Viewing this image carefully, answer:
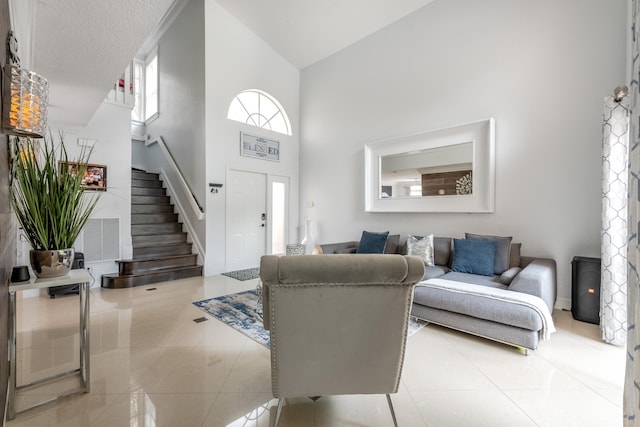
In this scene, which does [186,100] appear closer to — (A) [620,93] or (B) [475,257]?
(B) [475,257]

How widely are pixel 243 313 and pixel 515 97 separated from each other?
169 inches

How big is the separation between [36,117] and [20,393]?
1.78 metres

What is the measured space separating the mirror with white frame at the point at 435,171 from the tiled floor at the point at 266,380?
1809mm

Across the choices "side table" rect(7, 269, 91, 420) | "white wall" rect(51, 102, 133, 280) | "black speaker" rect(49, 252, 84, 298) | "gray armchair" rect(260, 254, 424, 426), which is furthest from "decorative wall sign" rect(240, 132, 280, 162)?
"gray armchair" rect(260, 254, 424, 426)

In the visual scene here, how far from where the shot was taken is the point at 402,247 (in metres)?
4.31

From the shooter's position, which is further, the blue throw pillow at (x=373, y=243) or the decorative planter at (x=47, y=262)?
the blue throw pillow at (x=373, y=243)

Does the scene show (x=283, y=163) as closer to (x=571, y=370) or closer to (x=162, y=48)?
(x=162, y=48)

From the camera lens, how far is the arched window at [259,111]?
216 inches

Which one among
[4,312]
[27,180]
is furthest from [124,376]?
[27,180]

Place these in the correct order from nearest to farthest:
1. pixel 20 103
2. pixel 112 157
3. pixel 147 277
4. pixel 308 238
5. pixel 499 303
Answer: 1. pixel 20 103
2. pixel 499 303
3. pixel 147 277
4. pixel 112 157
5. pixel 308 238

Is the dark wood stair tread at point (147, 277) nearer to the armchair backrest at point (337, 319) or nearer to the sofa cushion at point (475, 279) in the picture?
the armchair backrest at point (337, 319)

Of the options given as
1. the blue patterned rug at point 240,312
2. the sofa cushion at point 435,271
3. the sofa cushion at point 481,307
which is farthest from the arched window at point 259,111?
the sofa cushion at point 481,307

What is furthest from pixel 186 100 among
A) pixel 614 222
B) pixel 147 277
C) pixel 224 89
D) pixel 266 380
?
pixel 614 222

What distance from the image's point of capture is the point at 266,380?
1.93 m
